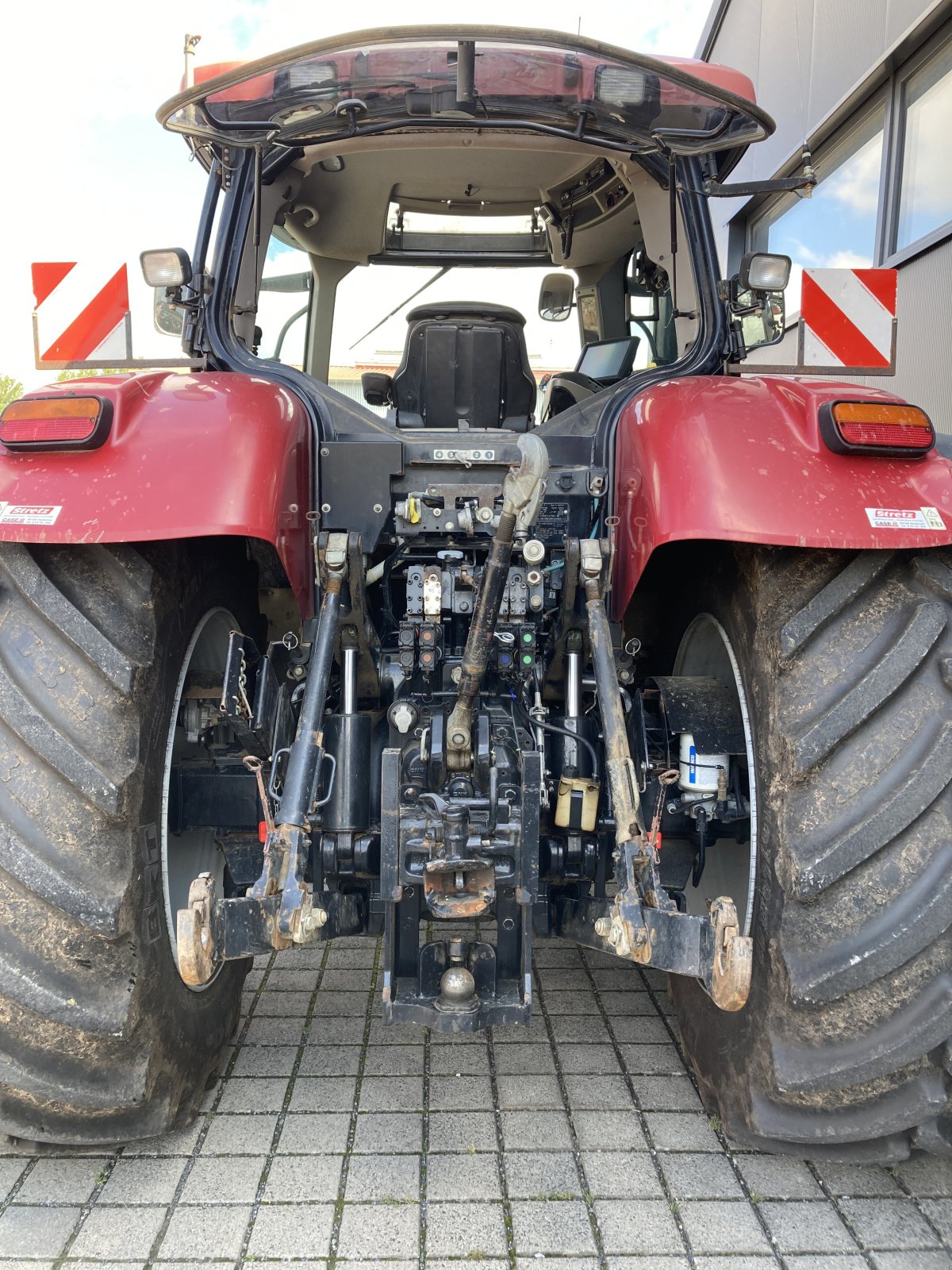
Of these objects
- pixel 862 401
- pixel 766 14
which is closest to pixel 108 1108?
pixel 862 401

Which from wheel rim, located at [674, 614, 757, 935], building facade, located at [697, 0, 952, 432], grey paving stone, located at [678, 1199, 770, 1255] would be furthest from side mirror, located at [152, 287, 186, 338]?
building facade, located at [697, 0, 952, 432]

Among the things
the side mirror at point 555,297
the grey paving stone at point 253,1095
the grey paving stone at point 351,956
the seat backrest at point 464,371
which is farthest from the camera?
the side mirror at point 555,297

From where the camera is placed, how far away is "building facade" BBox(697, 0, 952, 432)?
18.6ft

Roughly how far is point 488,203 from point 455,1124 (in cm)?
292

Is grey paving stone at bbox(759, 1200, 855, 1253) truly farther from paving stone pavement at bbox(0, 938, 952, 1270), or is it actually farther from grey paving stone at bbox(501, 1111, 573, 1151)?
grey paving stone at bbox(501, 1111, 573, 1151)

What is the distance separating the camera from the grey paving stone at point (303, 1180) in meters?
2.01

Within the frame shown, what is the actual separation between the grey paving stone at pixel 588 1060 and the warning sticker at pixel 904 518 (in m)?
1.55

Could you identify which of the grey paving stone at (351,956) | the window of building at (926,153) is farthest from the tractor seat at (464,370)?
the window of building at (926,153)

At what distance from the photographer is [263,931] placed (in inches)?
68.7

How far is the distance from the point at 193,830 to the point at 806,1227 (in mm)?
1592

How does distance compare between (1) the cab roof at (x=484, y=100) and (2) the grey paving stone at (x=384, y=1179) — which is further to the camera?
(1) the cab roof at (x=484, y=100)

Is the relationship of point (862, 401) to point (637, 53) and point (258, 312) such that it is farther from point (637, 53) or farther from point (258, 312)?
point (258, 312)

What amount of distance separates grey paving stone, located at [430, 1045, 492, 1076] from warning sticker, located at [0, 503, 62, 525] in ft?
5.38

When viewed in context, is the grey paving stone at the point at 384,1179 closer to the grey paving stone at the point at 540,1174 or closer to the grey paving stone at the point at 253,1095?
the grey paving stone at the point at 540,1174
